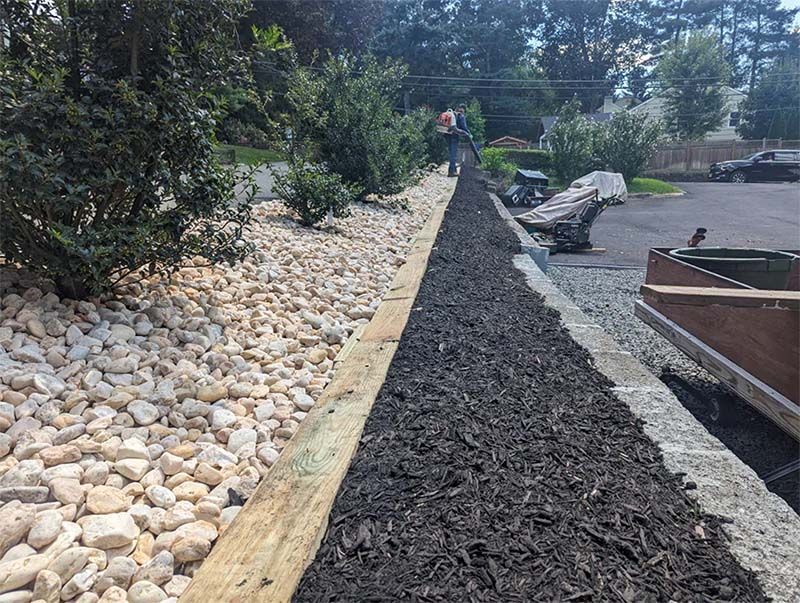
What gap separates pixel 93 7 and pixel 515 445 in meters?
2.32

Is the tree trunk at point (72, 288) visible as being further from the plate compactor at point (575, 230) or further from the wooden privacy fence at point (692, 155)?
the wooden privacy fence at point (692, 155)

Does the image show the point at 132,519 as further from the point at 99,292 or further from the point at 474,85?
the point at 474,85

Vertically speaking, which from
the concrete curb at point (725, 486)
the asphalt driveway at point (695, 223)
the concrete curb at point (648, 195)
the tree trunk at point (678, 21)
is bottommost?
the asphalt driveway at point (695, 223)

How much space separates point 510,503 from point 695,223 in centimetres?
1232

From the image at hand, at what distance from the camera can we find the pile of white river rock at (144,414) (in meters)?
1.09

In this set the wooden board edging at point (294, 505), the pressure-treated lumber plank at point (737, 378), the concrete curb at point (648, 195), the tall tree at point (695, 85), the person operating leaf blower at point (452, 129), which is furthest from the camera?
the tall tree at point (695, 85)

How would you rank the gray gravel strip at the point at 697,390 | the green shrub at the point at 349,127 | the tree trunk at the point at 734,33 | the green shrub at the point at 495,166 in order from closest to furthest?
1. the gray gravel strip at the point at 697,390
2. the green shrub at the point at 349,127
3. the green shrub at the point at 495,166
4. the tree trunk at the point at 734,33

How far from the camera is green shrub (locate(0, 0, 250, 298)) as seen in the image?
183 centimetres

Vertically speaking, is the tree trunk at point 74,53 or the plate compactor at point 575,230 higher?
the tree trunk at point 74,53

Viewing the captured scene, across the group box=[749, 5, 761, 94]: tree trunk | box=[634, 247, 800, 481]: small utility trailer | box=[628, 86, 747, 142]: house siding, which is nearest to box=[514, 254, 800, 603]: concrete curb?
box=[634, 247, 800, 481]: small utility trailer

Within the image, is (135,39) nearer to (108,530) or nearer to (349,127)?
(108,530)

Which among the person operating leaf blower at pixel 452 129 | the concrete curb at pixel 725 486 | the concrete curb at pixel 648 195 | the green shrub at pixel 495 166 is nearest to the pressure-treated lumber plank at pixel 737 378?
the concrete curb at pixel 725 486

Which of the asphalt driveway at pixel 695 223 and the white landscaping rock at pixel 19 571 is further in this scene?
the asphalt driveway at pixel 695 223

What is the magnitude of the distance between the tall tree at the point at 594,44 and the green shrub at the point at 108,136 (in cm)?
4432
